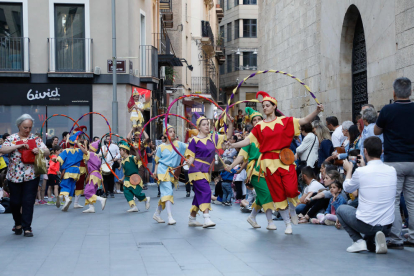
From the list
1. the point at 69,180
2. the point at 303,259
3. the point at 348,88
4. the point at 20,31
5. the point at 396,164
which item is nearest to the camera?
the point at 303,259

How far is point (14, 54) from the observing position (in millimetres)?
23531

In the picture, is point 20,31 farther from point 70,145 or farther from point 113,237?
point 113,237

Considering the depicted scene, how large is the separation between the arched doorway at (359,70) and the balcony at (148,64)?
11.0 m

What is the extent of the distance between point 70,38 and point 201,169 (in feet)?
50.2

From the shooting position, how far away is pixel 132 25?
24906 mm

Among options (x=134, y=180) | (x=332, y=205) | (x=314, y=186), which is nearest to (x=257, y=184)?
(x=332, y=205)

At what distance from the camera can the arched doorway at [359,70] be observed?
16344 millimetres

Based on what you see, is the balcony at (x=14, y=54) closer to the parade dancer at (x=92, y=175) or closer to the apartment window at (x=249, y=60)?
the parade dancer at (x=92, y=175)

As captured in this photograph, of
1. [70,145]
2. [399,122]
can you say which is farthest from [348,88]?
[399,122]

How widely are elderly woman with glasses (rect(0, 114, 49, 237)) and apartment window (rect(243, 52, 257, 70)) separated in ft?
173

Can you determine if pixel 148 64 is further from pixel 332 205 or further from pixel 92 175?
pixel 332 205

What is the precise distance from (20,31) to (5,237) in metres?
16.1

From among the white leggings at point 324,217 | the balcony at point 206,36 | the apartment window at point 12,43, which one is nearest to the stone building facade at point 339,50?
the white leggings at point 324,217

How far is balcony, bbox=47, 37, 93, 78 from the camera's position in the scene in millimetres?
23641
